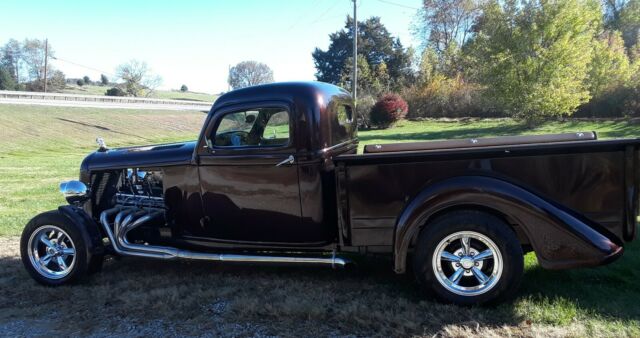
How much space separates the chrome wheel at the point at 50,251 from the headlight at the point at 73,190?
33cm

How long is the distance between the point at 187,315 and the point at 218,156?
4.23 feet

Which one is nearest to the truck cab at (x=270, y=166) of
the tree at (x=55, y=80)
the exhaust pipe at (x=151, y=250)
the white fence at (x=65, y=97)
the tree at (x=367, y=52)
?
the exhaust pipe at (x=151, y=250)

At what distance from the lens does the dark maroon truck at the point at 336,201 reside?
333cm

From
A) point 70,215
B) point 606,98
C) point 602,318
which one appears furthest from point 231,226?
point 606,98

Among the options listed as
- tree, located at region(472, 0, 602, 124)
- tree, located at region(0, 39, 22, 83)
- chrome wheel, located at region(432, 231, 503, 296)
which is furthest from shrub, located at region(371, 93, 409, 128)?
tree, located at region(0, 39, 22, 83)

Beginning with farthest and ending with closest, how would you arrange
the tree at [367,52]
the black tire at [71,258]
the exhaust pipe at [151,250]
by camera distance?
1. the tree at [367,52]
2. the black tire at [71,258]
3. the exhaust pipe at [151,250]

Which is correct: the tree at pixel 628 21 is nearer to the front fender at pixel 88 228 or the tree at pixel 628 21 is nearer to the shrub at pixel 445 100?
the shrub at pixel 445 100

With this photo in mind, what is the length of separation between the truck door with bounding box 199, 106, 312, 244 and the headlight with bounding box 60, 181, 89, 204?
1221 mm

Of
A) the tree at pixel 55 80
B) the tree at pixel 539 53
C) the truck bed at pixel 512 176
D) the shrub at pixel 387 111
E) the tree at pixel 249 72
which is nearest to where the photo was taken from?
the truck bed at pixel 512 176

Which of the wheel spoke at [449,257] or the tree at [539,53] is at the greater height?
the tree at [539,53]

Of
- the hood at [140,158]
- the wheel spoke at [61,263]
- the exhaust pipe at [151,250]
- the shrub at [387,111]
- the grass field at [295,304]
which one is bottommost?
the grass field at [295,304]

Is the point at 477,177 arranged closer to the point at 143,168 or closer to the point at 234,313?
the point at 234,313

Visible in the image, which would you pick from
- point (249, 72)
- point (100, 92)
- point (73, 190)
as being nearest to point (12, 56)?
point (100, 92)

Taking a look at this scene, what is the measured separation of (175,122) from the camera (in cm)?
3616
